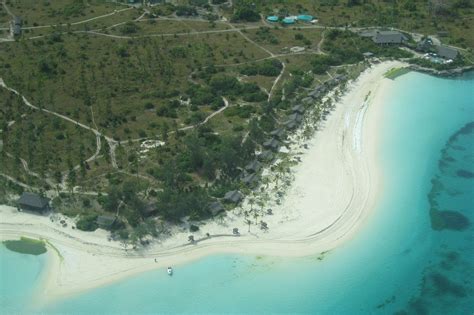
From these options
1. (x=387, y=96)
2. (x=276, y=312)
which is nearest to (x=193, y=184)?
(x=276, y=312)

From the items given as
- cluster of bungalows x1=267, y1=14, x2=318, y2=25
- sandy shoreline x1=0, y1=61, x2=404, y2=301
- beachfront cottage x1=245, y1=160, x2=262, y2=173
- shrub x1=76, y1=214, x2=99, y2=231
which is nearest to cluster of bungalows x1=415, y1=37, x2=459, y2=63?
cluster of bungalows x1=267, y1=14, x2=318, y2=25

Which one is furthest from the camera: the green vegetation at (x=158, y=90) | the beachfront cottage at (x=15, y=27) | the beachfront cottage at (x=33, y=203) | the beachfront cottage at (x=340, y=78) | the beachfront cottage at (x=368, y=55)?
the beachfront cottage at (x=15, y=27)

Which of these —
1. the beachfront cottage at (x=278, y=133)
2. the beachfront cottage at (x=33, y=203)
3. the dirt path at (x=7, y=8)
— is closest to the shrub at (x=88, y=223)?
the beachfront cottage at (x=33, y=203)

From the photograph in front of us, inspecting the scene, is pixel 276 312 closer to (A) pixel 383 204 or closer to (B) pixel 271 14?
(A) pixel 383 204

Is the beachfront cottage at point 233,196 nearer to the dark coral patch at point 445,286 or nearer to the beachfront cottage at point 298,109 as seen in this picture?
the beachfront cottage at point 298,109

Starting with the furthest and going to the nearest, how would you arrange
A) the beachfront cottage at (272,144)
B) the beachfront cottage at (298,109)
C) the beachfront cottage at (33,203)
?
1. the beachfront cottage at (298,109)
2. the beachfront cottage at (272,144)
3. the beachfront cottage at (33,203)
